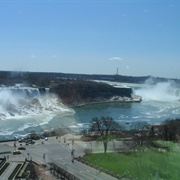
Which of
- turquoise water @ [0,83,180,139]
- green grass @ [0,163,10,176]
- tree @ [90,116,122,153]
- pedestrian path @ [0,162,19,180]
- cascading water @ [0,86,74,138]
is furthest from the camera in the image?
cascading water @ [0,86,74,138]

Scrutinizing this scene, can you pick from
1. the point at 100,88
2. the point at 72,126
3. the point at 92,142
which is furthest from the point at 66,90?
the point at 92,142

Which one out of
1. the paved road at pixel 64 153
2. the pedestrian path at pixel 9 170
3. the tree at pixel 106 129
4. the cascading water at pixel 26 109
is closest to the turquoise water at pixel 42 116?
the cascading water at pixel 26 109

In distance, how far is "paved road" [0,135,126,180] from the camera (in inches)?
553

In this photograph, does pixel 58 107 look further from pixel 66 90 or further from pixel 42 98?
pixel 66 90

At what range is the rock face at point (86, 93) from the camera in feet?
160

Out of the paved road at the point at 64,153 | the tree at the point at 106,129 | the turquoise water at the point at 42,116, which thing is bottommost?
the turquoise water at the point at 42,116

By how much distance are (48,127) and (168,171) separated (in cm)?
2396

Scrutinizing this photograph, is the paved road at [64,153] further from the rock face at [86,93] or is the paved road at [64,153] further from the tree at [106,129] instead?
the rock face at [86,93]

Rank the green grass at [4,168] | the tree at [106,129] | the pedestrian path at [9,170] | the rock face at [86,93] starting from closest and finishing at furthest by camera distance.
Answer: the pedestrian path at [9,170] < the green grass at [4,168] < the tree at [106,129] < the rock face at [86,93]

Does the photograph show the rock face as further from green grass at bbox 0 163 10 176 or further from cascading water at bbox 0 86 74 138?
green grass at bbox 0 163 10 176

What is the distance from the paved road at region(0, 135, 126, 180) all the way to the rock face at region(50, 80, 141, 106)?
26208 mm

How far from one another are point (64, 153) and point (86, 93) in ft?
117

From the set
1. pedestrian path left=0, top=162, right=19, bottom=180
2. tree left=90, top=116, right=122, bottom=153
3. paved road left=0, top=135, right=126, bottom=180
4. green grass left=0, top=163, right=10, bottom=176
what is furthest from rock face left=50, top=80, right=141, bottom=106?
green grass left=0, top=163, right=10, bottom=176

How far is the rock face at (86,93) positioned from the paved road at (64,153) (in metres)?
26.2
